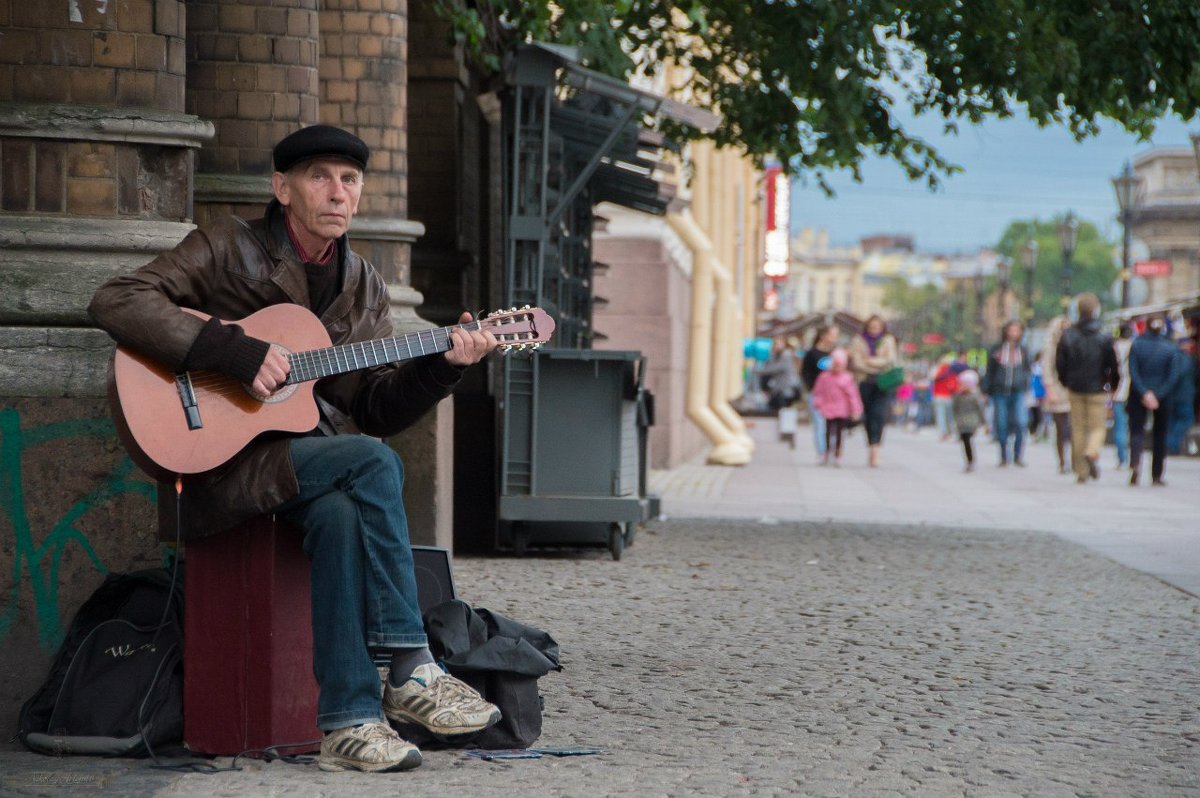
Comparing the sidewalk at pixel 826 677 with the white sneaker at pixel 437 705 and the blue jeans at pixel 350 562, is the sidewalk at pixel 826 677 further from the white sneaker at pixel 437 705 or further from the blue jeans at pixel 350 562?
the blue jeans at pixel 350 562

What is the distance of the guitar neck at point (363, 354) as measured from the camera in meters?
4.62

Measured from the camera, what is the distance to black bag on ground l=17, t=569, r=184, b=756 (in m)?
4.67

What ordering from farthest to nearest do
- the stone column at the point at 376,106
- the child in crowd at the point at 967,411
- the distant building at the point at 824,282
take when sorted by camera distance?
the distant building at the point at 824,282
the child in crowd at the point at 967,411
the stone column at the point at 376,106

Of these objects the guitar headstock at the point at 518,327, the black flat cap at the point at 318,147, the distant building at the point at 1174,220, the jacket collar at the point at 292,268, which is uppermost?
the distant building at the point at 1174,220

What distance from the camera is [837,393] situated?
2105 centimetres

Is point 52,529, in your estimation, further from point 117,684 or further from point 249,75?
point 249,75

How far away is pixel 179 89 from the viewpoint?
19.3ft

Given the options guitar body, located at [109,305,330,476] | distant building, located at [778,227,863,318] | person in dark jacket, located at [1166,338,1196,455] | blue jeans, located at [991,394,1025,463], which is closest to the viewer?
guitar body, located at [109,305,330,476]

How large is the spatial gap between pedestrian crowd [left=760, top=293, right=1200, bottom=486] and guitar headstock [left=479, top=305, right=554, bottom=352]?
14.4 meters

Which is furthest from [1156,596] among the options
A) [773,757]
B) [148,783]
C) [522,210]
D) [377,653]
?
[148,783]

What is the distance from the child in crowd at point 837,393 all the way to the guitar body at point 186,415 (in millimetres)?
16660

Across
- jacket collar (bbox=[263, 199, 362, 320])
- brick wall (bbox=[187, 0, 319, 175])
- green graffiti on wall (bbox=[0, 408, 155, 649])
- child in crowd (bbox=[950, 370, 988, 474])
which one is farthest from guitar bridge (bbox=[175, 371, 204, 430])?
child in crowd (bbox=[950, 370, 988, 474])

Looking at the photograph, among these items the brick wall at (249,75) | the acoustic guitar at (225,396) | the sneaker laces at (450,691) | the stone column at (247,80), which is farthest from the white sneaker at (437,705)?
the brick wall at (249,75)

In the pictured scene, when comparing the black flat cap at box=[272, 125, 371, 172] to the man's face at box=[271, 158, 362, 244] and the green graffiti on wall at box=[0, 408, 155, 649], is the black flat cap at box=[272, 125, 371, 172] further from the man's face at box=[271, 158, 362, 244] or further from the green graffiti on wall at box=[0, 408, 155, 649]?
the green graffiti on wall at box=[0, 408, 155, 649]
